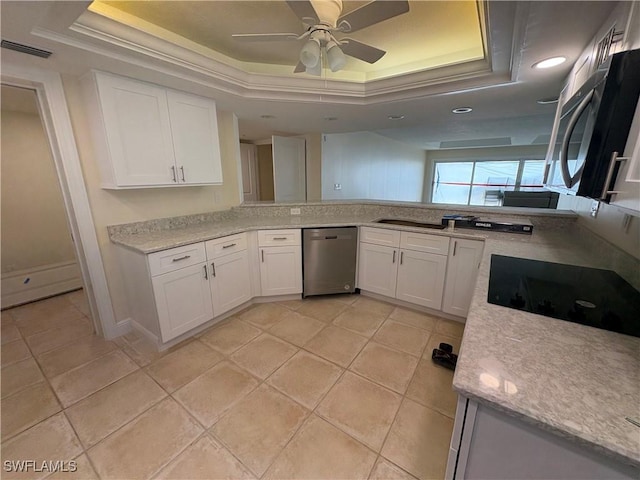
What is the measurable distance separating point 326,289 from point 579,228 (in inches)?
91.1

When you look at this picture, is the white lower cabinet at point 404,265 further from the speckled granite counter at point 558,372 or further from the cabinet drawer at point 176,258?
the cabinet drawer at point 176,258

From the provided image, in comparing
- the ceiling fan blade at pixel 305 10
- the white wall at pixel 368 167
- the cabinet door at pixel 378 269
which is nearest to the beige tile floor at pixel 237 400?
the cabinet door at pixel 378 269

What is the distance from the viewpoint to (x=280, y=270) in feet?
9.25

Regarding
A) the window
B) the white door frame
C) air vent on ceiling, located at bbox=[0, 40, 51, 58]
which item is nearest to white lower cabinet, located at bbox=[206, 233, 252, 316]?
the white door frame

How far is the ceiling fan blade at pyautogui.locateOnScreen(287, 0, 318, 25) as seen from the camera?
126 cm

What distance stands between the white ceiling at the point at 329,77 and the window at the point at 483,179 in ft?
19.5

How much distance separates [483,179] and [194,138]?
882 cm

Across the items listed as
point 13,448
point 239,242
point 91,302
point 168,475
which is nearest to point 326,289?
point 239,242

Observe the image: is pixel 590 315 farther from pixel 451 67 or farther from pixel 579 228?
pixel 451 67

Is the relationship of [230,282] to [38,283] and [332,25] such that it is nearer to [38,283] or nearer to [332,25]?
[332,25]

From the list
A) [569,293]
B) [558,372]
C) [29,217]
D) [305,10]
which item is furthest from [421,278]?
[29,217]

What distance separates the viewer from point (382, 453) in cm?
135

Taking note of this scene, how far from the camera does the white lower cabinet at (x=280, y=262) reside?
8.91 feet

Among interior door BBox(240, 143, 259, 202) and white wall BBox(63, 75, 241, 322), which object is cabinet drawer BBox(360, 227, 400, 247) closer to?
white wall BBox(63, 75, 241, 322)
